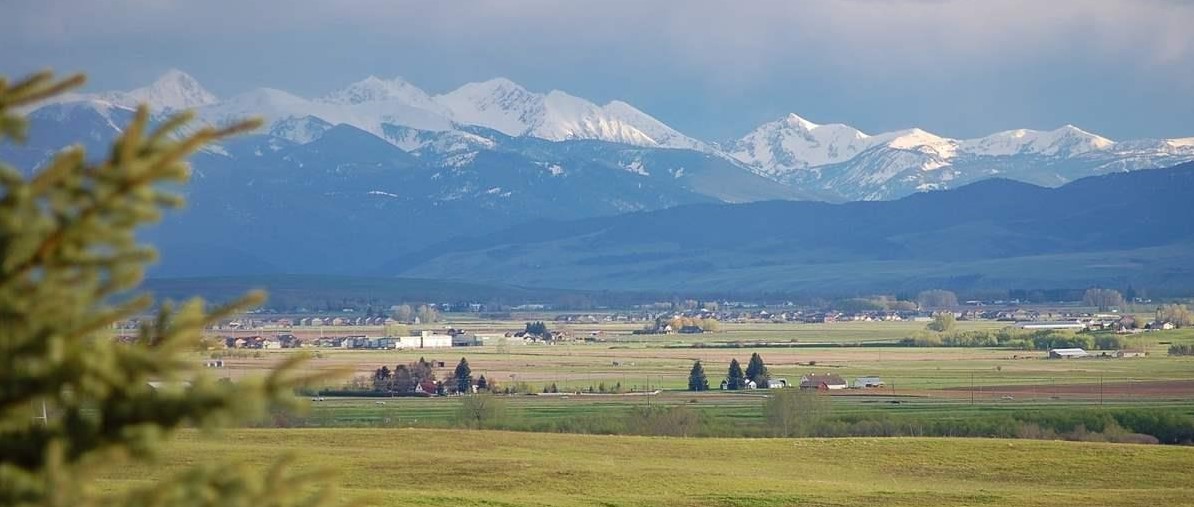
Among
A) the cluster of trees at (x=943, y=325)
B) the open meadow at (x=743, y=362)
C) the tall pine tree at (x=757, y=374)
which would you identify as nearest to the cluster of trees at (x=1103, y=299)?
the open meadow at (x=743, y=362)

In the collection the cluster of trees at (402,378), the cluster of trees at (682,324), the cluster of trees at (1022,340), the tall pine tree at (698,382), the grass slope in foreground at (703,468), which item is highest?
the cluster of trees at (682,324)

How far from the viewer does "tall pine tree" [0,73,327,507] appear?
499 cm

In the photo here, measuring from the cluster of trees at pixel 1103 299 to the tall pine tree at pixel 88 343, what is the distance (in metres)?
182

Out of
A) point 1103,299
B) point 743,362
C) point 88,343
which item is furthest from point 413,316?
point 88,343

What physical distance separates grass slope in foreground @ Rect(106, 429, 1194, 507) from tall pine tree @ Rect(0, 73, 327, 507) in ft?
72.6

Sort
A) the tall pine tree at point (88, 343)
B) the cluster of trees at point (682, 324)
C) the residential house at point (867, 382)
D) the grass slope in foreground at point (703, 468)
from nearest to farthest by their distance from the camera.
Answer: the tall pine tree at point (88, 343) < the grass slope in foreground at point (703, 468) < the residential house at point (867, 382) < the cluster of trees at point (682, 324)

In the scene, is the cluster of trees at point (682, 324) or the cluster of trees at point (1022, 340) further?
the cluster of trees at point (682, 324)

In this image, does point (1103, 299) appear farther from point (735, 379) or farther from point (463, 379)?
point (463, 379)

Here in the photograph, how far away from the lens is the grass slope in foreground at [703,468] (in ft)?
101

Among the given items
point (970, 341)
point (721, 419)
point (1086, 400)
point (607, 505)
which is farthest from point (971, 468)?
point (970, 341)

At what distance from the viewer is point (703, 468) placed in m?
36.9

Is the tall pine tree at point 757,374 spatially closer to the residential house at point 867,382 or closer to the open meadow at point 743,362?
the open meadow at point 743,362

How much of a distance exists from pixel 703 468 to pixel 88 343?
106 ft

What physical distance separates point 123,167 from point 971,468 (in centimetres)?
3469
